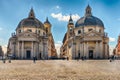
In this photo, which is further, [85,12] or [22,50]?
[85,12]

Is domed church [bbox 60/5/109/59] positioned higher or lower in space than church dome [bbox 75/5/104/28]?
lower

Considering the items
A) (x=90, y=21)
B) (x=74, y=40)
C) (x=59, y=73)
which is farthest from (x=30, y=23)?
(x=59, y=73)

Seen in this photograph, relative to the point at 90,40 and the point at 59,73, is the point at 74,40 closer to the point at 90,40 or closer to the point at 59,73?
the point at 90,40

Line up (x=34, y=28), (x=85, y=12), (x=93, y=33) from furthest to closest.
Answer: (x=85, y=12)
(x=34, y=28)
(x=93, y=33)

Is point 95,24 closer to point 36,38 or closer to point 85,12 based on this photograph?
point 85,12

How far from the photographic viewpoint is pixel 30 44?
73250mm

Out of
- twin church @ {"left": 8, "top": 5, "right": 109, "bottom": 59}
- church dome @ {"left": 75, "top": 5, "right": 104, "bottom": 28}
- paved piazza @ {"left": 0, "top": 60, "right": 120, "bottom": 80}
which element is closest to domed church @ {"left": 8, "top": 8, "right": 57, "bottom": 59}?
twin church @ {"left": 8, "top": 5, "right": 109, "bottom": 59}

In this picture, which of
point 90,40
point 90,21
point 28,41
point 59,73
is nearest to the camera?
point 59,73

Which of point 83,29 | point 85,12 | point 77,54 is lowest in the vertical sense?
point 77,54

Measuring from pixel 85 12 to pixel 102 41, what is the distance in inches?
684

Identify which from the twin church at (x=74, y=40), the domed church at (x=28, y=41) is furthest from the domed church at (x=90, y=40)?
the domed church at (x=28, y=41)

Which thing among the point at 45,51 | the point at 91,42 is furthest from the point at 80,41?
the point at 45,51

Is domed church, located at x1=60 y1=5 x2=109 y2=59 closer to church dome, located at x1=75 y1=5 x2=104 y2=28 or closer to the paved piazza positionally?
church dome, located at x1=75 y1=5 x2=104 y2=28

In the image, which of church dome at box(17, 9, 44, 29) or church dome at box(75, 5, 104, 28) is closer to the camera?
church dome at box(75, 5, 104, 28)
